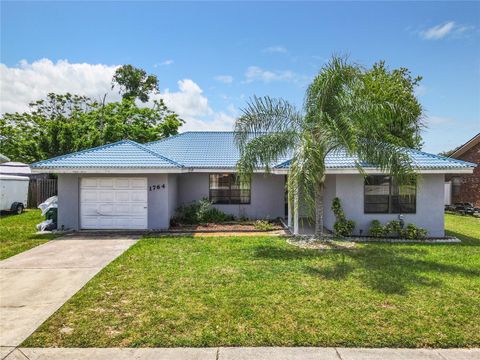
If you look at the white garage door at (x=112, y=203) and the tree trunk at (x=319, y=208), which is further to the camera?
the white garage door at (x=112, y=203)

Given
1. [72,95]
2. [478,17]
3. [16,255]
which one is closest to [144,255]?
[16,255]

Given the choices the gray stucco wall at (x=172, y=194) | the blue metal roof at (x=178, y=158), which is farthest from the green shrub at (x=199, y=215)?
the blue metal roof at (x=178, y=158)

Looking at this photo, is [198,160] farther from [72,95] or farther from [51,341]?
[72,95]

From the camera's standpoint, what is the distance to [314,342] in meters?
5.01

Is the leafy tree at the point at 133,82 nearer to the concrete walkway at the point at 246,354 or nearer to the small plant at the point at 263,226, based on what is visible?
the small plant at the point at 263,226

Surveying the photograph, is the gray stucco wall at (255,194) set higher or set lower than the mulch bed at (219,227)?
higher

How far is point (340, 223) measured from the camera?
13102 mm

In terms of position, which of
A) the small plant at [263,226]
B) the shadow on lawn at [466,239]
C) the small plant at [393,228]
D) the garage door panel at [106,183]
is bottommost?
the shadow on lawn at [466,239]

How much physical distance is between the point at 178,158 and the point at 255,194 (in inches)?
176

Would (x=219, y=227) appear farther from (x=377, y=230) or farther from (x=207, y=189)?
(x=377, y=230)

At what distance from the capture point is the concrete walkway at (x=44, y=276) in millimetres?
5777

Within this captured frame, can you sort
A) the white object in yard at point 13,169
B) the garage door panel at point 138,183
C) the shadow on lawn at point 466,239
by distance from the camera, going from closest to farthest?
the shadow on lawn at point 466,239 < the garage door panel at point 138,183 < the white object in yard at point 13,169

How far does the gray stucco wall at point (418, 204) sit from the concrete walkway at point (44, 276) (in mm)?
8594

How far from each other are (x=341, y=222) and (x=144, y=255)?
758 cm
